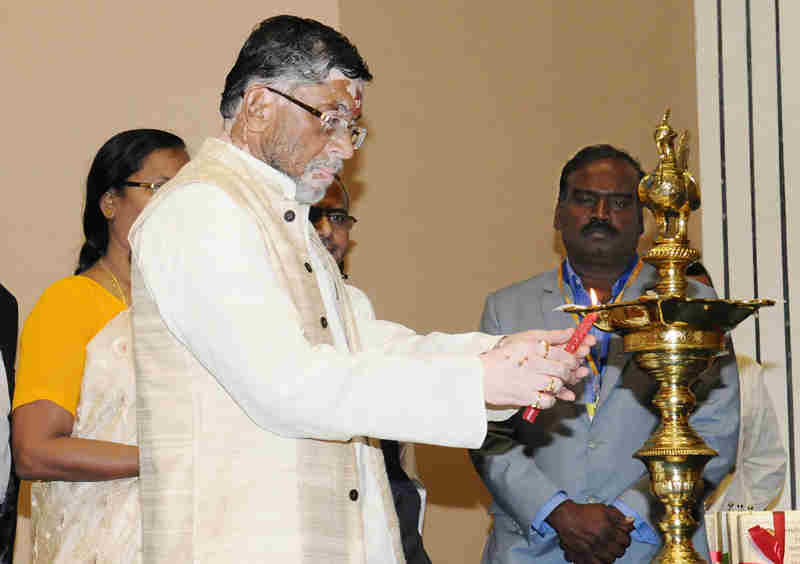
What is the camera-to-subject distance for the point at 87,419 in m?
3.30

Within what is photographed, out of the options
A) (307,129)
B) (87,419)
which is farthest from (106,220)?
(307,129)

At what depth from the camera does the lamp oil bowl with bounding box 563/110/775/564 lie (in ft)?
7.93

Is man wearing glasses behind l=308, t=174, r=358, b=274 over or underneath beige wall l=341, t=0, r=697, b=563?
underneath

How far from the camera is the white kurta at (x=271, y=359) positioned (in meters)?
2.27

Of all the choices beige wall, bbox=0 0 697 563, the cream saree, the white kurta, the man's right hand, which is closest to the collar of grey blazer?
the man's right hand

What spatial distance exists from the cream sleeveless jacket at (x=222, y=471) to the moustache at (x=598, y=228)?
196 centimetres

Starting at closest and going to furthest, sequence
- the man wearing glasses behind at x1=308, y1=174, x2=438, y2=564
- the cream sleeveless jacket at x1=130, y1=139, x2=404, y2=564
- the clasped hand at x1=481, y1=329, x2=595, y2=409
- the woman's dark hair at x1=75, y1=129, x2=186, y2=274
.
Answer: the clasped hand at x1=481, y1=329, x2=595, y2=409
the cream sleeveless jacket at x1=130, y1=139, x2=404, y2=564
the man wearing glasses behind at x1=308, y1=174, x2=438, y2=564
the woman's dark hair at x1=75, y1=129, x2=186, y2=274

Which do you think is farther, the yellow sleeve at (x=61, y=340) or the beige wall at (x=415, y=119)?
the beige wall at (x=415, y=119)

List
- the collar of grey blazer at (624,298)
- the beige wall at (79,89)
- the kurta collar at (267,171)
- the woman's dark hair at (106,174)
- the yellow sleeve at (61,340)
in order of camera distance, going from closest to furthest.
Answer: the kurta collar at (267,171) → the yellow sleeve at (61,340) → the woman's dark hair at (106,174) → the collar of grey blazer at (624,298) → the beige wall at (79,89)

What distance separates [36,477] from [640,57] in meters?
4.00

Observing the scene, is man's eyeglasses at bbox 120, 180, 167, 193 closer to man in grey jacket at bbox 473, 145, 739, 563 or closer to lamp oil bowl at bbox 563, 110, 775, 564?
man in grey jacket at bbox 473, 145, 739, 563

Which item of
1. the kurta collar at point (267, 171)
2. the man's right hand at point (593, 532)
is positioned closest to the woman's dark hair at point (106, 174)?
the kurta collar at point (267, 171)

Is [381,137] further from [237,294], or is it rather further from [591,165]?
[237,294]

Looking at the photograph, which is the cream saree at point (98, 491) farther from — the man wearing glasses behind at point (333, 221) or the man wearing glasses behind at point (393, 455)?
the man wearing glasses behind at point (333, 221)
